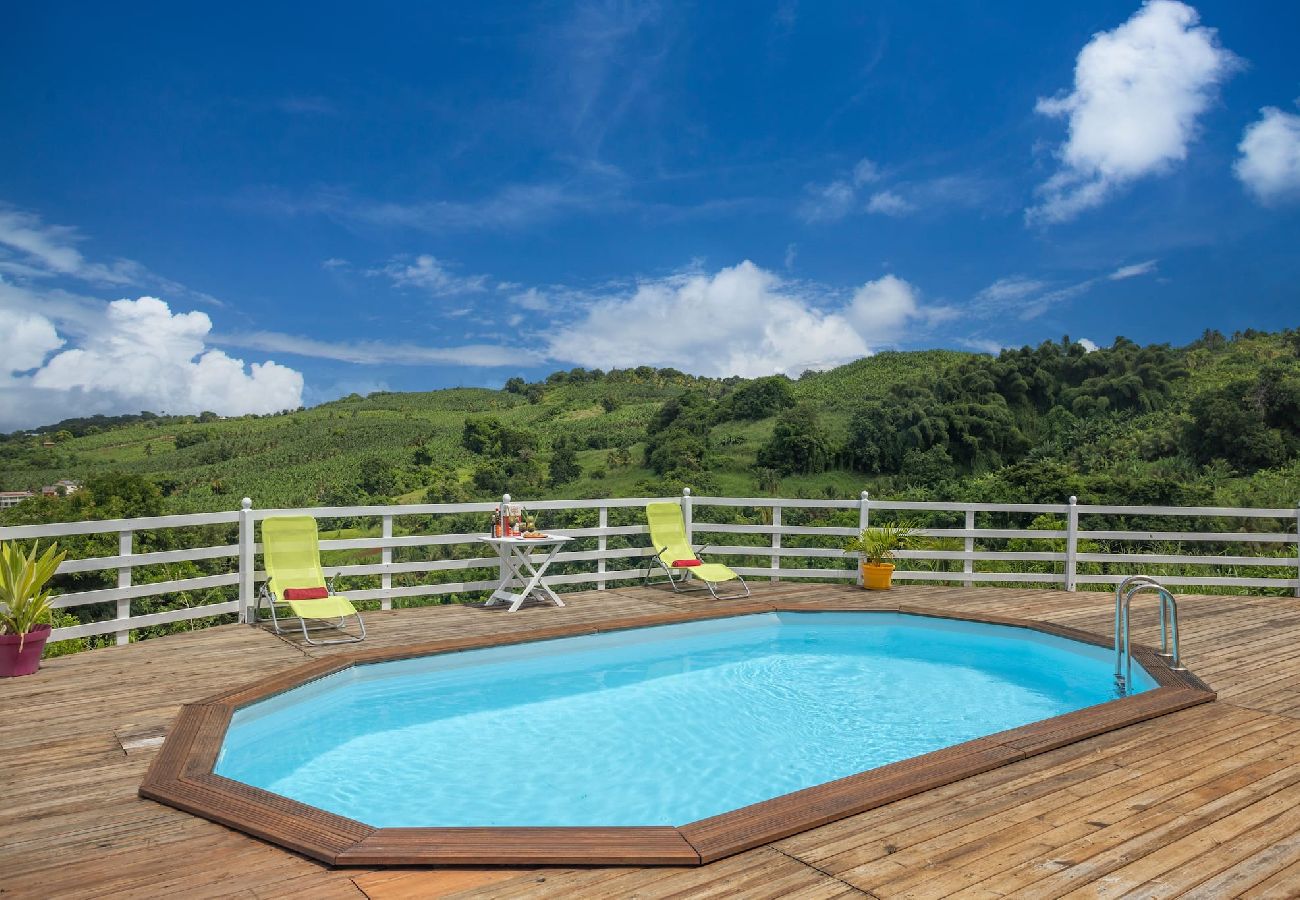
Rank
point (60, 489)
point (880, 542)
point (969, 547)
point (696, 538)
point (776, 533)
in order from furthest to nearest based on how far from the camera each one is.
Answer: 1. point (60, 489)
2. point (696, 538)
3. point (969, 547)
4. point (776, 533)
5. point (880, 542)

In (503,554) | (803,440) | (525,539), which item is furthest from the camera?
(803,440)

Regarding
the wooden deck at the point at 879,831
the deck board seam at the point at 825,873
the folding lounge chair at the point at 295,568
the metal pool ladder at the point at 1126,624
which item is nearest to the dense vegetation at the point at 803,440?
the folding lounge chair at the point at 295,568

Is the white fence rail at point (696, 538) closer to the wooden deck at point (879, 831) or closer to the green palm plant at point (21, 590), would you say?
the green palm plant at point (21, 590)

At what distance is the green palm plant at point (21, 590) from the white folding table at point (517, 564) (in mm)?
3267

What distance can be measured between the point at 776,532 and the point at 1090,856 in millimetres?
6216

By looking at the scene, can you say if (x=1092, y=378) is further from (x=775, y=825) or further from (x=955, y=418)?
(x=775, y=825)

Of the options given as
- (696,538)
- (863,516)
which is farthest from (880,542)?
(696,538)

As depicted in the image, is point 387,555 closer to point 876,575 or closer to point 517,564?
point 517,564

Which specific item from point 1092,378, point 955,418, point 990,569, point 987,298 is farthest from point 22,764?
point 987,298

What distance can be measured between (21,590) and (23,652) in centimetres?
42

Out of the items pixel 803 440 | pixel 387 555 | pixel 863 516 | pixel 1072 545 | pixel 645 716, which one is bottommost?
pixel 645 716

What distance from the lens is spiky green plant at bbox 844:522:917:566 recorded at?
8.74 m

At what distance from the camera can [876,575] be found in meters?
8.85

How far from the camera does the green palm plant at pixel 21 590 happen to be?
16.5 feet
